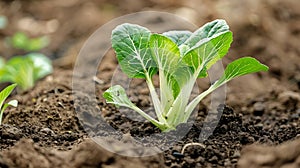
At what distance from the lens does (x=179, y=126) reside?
2.23m

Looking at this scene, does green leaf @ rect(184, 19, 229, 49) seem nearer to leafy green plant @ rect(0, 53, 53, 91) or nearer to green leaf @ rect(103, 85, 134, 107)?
green leaf @ rect(103, 85, 134, 107)

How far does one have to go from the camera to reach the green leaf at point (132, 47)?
213cm

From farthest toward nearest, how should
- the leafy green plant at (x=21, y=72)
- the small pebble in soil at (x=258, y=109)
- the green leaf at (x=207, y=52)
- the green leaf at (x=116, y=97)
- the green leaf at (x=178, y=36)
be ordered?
the leafy green plant at (x=21, y=72)
the small pebble in soil at (x=258, y=109)
the green leaf at (x=178, y=36)
the green leaf at (x=116, y=97)
the green leaf at (x=207, y=52)

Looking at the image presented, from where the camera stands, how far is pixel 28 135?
2227mm

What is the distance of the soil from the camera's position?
1.90 meters

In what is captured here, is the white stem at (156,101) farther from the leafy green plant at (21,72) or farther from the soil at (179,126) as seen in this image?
the leafy green plant at (21,72)

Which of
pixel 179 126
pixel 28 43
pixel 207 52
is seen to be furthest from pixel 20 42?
pixel 207 52

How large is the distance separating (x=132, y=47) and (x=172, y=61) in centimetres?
19

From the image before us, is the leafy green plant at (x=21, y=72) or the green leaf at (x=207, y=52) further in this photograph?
the leafy green plant at (x=21, y=72)

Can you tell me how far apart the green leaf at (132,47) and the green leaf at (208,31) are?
0.19m

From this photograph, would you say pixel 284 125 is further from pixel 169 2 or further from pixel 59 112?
pixel 169 2

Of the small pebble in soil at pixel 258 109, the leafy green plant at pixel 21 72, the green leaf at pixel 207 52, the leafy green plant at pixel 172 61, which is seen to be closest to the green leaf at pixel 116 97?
the leafy green plant at pixel 172 61

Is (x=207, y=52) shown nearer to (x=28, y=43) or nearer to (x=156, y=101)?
(x=156, y=101)

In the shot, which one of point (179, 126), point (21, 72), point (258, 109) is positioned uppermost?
point (258, 109)
